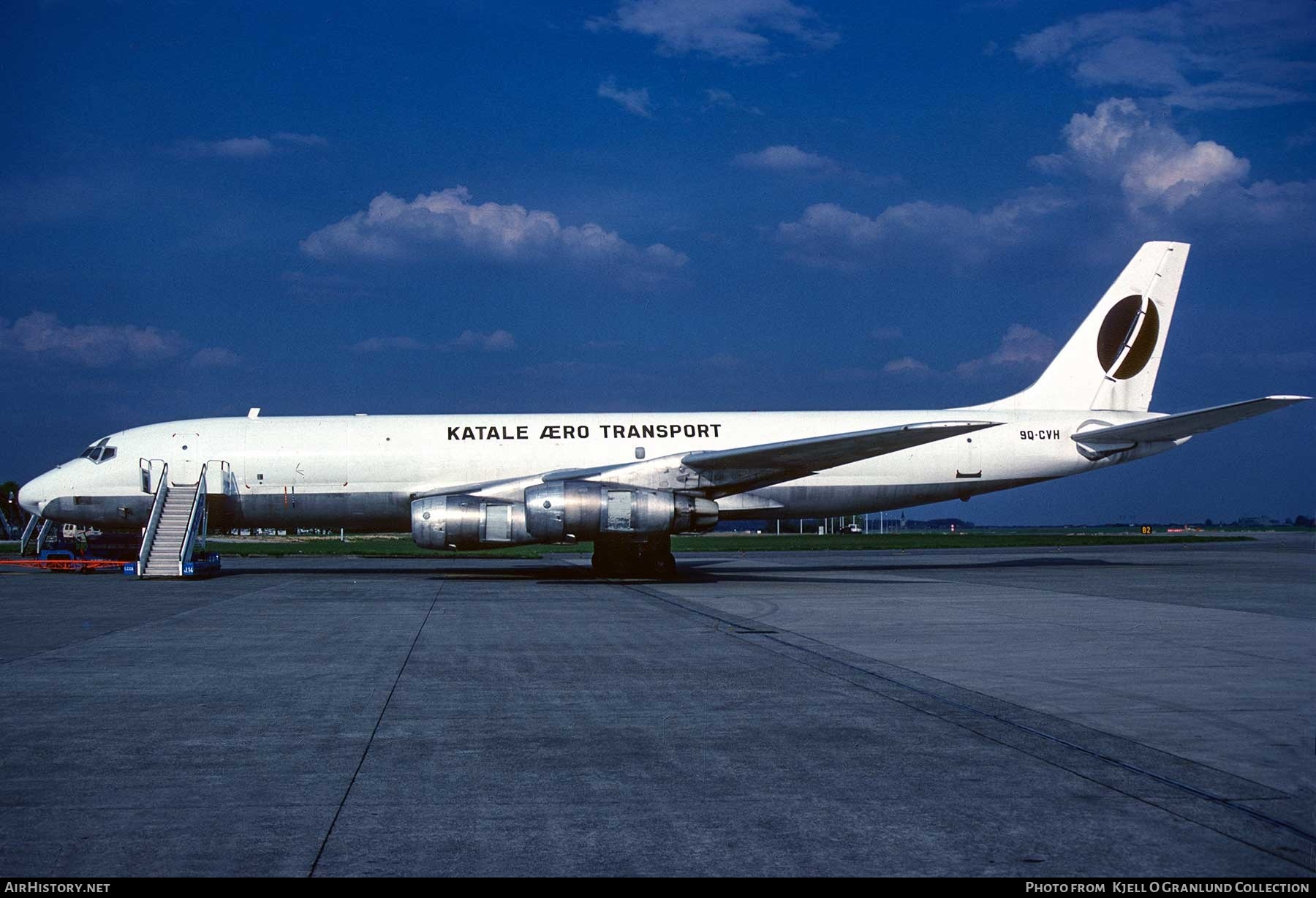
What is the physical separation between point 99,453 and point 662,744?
23.7 metres

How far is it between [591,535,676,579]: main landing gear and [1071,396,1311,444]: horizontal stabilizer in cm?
1042

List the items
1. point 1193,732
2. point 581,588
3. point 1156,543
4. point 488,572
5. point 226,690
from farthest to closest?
1. point 1156,543
2. point 488,572
3. point 581,588
4. point 226,690
5. point 1193,732

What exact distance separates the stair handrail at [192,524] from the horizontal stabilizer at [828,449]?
11172 mm

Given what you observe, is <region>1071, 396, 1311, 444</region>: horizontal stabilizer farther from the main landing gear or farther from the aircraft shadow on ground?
the main landing gear

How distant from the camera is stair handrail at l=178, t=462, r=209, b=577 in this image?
80.0 feet

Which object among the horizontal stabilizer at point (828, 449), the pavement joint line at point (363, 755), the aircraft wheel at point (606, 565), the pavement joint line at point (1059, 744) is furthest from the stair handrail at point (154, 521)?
the pavement joint line at point (1059, 744)

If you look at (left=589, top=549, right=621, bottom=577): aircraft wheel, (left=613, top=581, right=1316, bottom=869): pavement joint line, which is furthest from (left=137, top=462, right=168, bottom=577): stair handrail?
(left=613, top=581, right=1316, bottom=869): pavement joint line

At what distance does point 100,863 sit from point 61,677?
5864 mm

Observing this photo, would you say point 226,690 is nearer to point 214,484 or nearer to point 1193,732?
point 1193,732

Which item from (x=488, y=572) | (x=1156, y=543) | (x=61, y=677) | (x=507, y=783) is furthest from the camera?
(x=1156, y=543)

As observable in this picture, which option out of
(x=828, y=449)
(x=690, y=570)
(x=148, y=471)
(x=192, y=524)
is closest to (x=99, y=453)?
(x=148, y=471)

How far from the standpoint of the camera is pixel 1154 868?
4.18 metres

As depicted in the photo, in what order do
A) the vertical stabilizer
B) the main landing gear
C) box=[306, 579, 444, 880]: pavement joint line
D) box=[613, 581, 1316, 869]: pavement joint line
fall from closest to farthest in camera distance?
box=[306, 579, 444, 880]: pavement joint line < box=[613, 581, 1316, 869]: pavement joint line < the main landing gear < the vertical stabilizer
